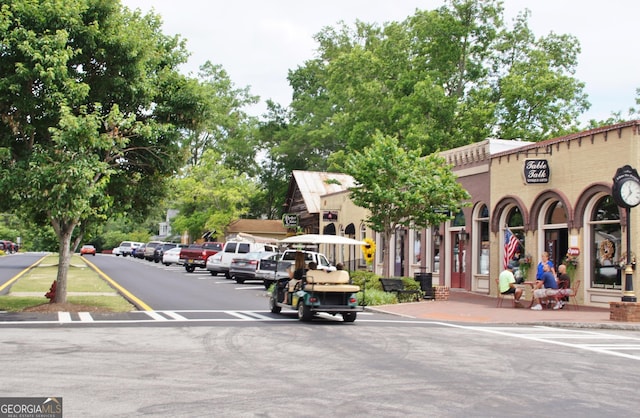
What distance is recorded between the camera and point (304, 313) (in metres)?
16.9

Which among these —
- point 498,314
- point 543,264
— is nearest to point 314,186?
point 543,264

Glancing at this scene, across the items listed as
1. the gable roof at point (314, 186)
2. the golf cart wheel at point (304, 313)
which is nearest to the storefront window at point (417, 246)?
the gable roof at point (314, 186)

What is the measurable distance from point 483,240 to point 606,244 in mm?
7107

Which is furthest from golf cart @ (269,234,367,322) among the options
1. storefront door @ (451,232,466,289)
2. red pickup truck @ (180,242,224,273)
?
red pickup truck @ (180,242,224,273)

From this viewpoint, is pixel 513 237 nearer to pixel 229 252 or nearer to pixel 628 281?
pixel 628 281

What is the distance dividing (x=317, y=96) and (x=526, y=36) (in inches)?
1081

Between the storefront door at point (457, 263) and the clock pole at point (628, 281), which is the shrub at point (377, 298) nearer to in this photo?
the storefront door at point (457, 263)

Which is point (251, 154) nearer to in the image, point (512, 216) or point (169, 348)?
point (512, 216)

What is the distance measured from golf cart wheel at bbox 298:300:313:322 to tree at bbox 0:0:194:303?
5436 mm

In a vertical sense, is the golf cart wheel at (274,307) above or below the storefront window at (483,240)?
below

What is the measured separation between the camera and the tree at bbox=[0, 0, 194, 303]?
16.2 m

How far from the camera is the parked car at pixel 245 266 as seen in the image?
110ft

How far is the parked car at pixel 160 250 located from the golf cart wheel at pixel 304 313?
4232 cm

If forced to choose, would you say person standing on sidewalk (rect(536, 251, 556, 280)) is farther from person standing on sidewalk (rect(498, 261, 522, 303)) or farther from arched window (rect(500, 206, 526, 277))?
arched window (rect(500, 206, 526, 277))
